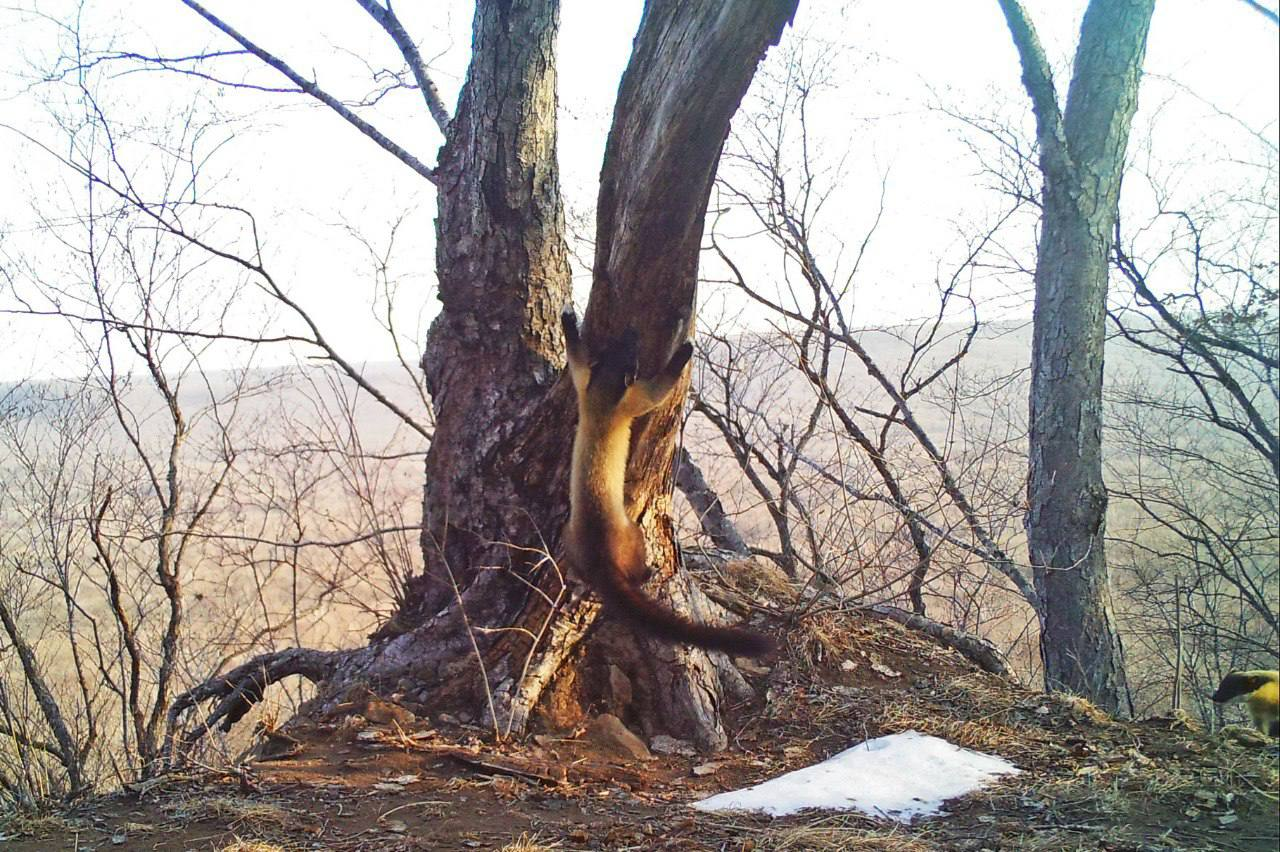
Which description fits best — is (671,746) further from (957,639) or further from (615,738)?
(957,639)

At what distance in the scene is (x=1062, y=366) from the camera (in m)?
5.49

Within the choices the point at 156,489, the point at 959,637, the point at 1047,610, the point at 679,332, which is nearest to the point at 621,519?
the point at 679,332

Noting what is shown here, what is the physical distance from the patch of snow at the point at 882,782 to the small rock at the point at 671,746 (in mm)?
586

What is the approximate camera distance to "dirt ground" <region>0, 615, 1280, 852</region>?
2.62 meters

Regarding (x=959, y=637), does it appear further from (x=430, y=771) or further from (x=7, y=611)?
(x=7, y=611)

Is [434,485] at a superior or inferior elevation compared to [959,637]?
superior

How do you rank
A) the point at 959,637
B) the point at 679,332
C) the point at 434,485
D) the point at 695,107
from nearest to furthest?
the point at 695,107 < the point at 679,332 < the point at 434,485 < the point at 959,637

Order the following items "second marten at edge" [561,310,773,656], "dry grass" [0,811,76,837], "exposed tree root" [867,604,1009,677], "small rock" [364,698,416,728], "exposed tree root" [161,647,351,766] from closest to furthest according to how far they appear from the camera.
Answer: "dry grass" [0,811,76,837], "second marten at edge" [561,310,773,656], "small rock" [364,698,416,728], "exposed tree root" [161,647,351,766], "exposed tree root" [867,604,1009,677]

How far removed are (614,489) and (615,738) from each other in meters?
1.20

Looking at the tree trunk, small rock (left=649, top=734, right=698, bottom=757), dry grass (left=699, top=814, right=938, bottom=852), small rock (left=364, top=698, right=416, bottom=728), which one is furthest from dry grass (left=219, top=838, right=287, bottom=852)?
small rock (left=649, top=734, right=698, bottom=757)

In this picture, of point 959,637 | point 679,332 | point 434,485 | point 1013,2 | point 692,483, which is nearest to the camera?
point 679,332

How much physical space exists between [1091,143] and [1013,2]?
124 centimetres

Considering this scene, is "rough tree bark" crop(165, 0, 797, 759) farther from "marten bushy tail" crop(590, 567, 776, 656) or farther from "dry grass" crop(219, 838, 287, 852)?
"dry grass" crop(219, 838, 287, 852)

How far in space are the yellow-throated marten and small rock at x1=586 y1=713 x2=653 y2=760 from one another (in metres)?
2.57
